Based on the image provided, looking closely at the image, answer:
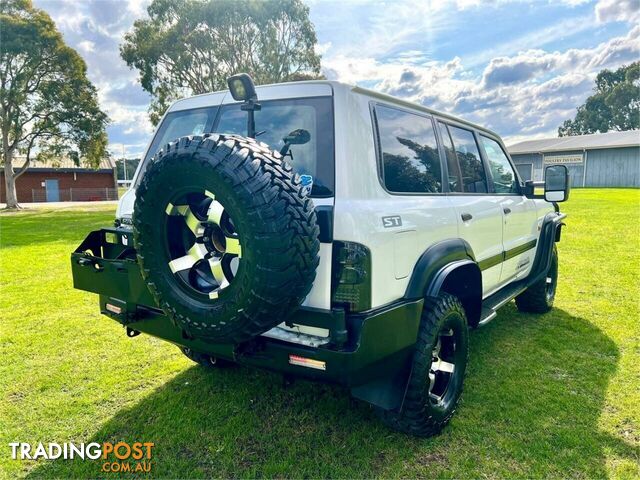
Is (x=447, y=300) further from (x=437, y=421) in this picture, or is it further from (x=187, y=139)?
(x=187, y=139)

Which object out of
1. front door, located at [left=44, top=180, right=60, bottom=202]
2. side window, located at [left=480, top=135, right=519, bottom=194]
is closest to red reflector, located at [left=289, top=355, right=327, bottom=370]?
side window, located at [left=480, top=135, right=519, bottom=194]

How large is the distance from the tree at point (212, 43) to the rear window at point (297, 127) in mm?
19135

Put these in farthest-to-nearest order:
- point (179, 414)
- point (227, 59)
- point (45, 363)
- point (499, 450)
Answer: point (227, 59) → point (45, 363) → point (179, 414) → point (499, 450)

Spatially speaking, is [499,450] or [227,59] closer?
[499,450]

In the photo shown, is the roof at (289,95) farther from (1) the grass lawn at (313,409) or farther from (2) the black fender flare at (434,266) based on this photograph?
(1) the grass lawn at (313,409)

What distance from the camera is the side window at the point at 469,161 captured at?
332cm

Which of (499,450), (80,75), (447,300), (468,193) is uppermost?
(80,75)

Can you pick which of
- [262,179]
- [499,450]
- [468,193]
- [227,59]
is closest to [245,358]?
[262,179]

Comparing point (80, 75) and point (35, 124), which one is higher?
point (80, 75)

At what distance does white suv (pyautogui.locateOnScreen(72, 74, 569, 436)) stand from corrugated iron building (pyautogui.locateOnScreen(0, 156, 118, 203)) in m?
36.1

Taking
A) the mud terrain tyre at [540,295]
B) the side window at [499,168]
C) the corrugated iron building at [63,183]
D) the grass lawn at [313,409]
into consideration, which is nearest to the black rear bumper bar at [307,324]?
the grass lawn at [313,409]

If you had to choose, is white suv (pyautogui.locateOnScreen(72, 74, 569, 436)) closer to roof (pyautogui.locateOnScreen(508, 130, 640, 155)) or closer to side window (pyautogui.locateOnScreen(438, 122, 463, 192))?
side window (pyautogui.locateOnScreen(438, 122, 463, 192))

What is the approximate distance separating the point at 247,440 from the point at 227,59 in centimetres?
2178

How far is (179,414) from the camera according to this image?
2988 millimetres
